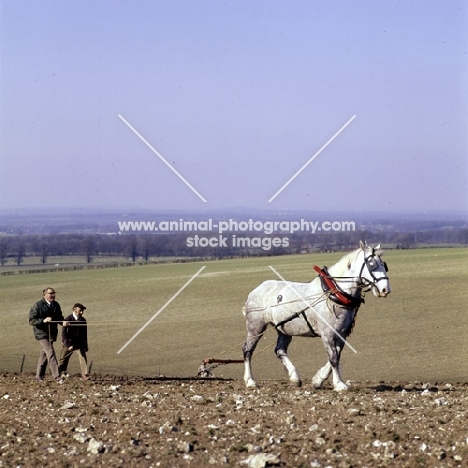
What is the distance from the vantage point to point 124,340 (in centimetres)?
4066

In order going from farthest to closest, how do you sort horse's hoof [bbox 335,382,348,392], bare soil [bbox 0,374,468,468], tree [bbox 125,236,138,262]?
tree [bbox 125,236,138,262], horse's hoof [bbox 335,382,348,392], bare soil [bbox 0,374,468,468]

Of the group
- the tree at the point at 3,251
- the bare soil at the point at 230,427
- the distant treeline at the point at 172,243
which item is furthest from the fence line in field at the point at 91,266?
the bare soil at the point at 230,427

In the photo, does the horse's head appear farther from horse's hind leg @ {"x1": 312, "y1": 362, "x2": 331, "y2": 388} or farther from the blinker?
horse's hind leg @ {"x1": 312, "y1": 362, "x2": 331, "y2": 388}

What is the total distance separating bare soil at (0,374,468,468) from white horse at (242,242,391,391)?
0.80m

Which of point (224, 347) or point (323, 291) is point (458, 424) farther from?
point (224, 347)

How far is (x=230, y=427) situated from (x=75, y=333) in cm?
691

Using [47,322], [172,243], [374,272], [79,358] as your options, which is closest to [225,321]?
[172,243]

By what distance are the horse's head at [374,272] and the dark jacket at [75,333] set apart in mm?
5543

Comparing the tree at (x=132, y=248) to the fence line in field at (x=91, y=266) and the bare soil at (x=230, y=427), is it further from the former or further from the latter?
the bare soil at (x=230, y=427)

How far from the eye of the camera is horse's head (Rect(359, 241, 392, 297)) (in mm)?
16062

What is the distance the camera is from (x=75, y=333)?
18.5 meters

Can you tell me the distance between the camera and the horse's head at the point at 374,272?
1606 centimetres

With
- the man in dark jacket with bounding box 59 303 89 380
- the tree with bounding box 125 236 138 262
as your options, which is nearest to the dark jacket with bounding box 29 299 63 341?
the man in dark jacket with bounding box 59 303 89 380

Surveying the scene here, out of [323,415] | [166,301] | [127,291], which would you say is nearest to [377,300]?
[166,301]
